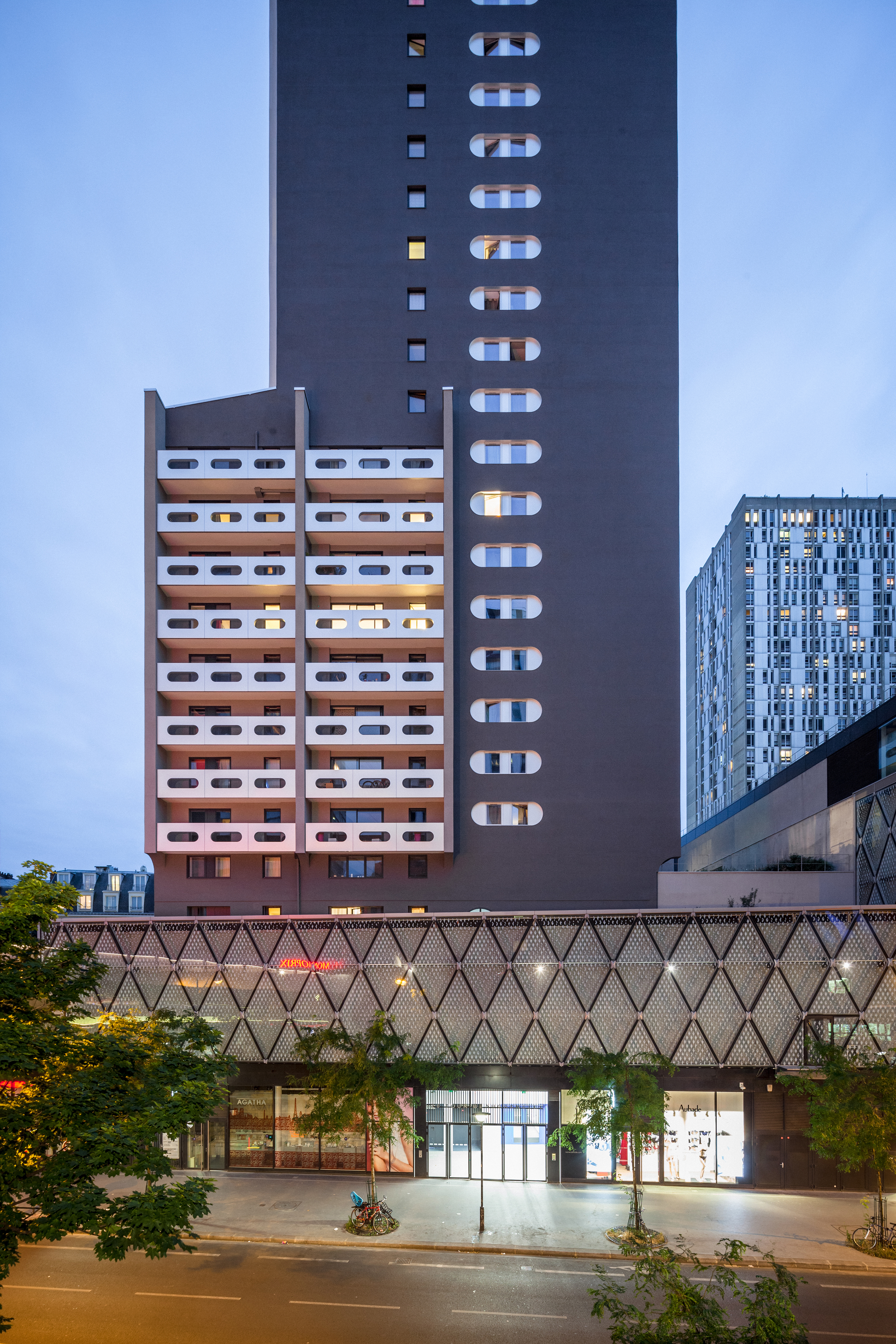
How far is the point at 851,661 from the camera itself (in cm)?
13425

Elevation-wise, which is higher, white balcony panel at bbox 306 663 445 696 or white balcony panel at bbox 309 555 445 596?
white balcony panel at bbox 309 555 445 596

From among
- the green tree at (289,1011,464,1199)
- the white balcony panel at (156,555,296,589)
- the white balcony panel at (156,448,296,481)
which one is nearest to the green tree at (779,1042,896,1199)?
the green tree at (289,1011,464,1199)

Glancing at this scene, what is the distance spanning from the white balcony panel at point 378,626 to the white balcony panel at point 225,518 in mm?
5461

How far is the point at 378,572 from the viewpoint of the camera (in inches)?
1986

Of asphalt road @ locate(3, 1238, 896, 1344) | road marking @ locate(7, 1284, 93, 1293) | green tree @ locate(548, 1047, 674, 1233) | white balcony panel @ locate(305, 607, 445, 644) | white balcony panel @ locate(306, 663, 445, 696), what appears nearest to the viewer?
asphalt road @ locate(3, 1238, 896, 1344)

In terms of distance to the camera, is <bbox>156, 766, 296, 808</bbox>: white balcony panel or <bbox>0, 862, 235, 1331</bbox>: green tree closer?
<bbox>0, 862, 235, 1331</bbox>: green tree

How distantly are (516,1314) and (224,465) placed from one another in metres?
42.5

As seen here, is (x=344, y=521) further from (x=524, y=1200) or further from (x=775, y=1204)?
(x=775, y=1204)

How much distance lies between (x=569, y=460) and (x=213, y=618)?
876 inches

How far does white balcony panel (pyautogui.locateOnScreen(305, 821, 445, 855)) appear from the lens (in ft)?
159

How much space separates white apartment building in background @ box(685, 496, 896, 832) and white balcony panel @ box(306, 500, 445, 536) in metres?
95.2

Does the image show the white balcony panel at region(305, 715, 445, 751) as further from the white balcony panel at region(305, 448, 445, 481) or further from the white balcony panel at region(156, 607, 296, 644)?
the white balcony panel at region(305, 448, 445, 481)

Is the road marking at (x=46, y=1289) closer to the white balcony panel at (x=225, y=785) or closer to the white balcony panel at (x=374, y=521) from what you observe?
the white balcony panel at (x=225, y=785)

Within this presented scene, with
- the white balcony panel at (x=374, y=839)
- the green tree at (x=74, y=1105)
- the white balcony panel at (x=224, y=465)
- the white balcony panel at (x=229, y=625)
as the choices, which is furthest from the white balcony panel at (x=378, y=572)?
the green tree at (x=74, y=1105)
